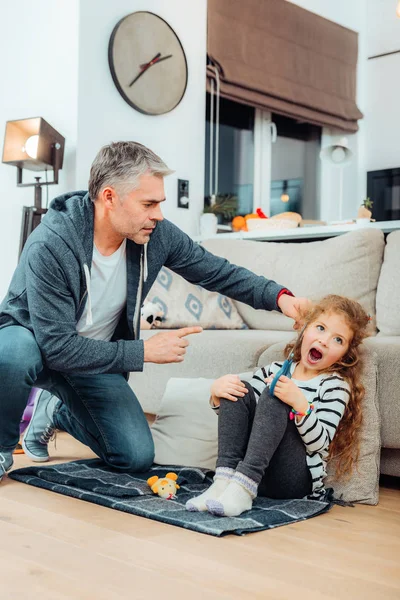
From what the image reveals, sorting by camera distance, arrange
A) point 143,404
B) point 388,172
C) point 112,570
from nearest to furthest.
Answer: point 112,570 < point 143,404 < point 388,172

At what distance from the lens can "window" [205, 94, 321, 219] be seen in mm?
4719

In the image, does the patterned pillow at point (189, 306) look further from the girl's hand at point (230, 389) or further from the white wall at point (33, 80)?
the girl's hand at point (230, 389)

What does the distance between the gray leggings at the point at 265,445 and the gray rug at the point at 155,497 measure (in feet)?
0.19

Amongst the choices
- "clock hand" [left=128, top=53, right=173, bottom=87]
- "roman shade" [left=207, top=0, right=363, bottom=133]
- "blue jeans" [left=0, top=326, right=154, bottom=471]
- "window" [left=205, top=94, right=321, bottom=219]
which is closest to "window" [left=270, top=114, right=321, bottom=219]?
"window" [left=205, top=94, right=321, bottom=219]

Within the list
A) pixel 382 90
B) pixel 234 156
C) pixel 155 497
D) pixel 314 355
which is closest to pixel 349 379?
pixel 314 355

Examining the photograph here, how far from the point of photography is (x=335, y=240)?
327 cm

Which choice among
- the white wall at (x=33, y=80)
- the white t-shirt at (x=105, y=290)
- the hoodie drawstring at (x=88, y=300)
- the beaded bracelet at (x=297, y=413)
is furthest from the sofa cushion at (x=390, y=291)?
the white wall at (x=33, y=80)

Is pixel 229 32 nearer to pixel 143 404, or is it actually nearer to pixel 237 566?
pixel 143 404

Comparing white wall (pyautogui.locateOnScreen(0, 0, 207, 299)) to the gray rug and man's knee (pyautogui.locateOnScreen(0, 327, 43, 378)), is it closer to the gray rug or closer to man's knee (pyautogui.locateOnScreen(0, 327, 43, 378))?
man's knee (pyautogui.locateOnScreen(0, 327, 43, 378))

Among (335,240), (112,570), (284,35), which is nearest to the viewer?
(112,570)

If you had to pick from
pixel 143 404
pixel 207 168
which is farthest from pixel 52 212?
pixel 207 168

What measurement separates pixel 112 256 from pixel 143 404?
921mm

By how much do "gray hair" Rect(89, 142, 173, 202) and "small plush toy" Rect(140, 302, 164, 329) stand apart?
1091mm

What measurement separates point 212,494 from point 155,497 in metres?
0.21
